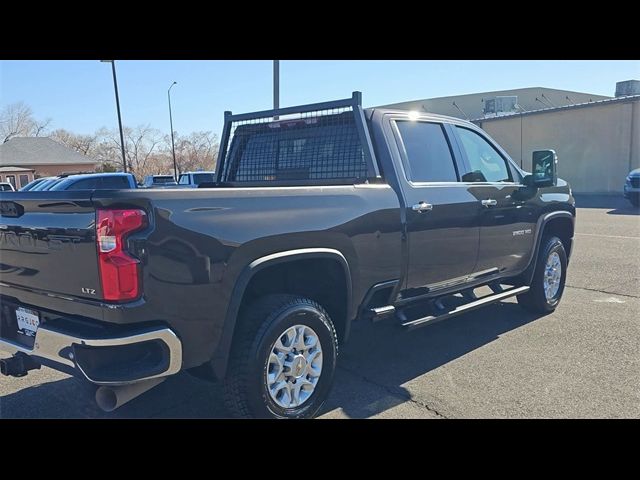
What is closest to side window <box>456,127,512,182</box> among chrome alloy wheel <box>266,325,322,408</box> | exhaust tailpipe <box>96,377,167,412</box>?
chrome alloy wheel <box>266,325,322,408</box>

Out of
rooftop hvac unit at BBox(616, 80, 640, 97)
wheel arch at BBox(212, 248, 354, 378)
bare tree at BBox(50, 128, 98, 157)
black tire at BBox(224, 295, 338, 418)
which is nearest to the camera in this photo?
→ wheel arch at BBox(212, 248, 354, 378)

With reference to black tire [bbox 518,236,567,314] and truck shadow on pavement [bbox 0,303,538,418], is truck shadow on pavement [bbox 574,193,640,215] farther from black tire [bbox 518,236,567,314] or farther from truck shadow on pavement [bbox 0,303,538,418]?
truck shadow on pavement [bbox 0,303,538,418]

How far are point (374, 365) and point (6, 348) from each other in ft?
8.95

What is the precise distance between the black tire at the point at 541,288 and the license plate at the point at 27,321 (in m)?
4.73

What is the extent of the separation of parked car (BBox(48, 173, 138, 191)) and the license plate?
10244mm

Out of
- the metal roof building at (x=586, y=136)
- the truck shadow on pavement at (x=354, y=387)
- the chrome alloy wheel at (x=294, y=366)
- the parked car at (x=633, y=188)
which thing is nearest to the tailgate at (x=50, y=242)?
the truck shadow on pavement at (x=354, y=387)

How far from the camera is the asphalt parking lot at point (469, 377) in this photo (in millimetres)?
3623

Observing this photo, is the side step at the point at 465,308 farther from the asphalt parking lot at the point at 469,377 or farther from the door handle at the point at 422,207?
the door handle at the point at 422,207

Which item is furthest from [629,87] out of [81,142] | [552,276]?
[81,142]

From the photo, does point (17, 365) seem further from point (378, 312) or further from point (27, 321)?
point (378, 312)

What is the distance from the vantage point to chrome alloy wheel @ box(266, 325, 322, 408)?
3250mm

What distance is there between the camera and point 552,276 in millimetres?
5934

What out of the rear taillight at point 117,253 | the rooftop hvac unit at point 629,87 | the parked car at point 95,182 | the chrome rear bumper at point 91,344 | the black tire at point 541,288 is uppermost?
the rooftop hvac unit at point 629,87

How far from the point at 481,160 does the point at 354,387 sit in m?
2.54
